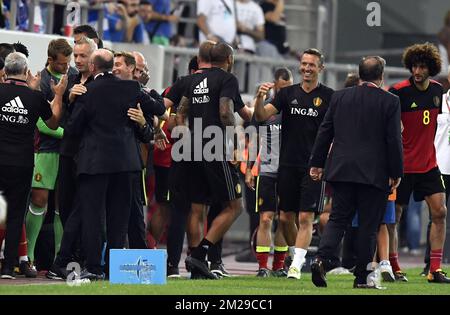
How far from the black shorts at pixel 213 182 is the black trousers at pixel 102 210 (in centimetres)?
106

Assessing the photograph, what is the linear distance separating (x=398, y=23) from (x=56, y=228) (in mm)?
15149

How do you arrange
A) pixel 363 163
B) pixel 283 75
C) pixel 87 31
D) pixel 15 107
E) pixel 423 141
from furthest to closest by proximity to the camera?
pixel 283 75 < pixel 87 31 < pixel 423 141 < pixel 15 107 < pixel 363 163

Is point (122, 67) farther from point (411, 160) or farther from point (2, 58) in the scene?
point (411, 160)

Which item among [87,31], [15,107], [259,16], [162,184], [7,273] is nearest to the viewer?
[15,107]

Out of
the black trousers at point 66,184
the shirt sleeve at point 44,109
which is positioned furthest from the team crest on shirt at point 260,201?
the shirt sleeve at point 44,109

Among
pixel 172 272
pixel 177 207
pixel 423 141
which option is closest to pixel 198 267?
pixel 172 272

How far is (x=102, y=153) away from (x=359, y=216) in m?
2.58

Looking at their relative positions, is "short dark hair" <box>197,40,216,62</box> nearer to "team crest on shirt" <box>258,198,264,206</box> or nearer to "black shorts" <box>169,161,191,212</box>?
"black shorts" <box>169,161,191,212</box>

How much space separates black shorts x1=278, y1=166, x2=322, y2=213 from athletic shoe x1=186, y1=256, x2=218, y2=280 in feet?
4.19

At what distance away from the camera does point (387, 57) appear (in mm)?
29359

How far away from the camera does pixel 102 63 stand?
14.4m

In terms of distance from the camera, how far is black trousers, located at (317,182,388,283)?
14.1m

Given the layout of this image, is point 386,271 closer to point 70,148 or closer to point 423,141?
point 423,141
